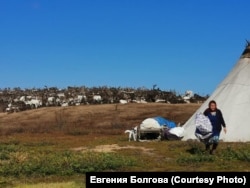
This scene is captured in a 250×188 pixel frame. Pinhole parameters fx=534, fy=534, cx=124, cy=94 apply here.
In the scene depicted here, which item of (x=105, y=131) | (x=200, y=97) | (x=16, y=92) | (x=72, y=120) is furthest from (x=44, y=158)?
(x=16, y=92)

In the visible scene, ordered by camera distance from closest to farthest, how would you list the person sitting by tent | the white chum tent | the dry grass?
1. the person sitting by tent
2. the white chum tent
3. the dry grass

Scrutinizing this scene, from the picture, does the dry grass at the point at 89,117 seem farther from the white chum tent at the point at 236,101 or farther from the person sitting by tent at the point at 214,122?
the person sitting by tent at the point at 214,122

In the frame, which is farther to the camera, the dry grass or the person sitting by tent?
the dry grass

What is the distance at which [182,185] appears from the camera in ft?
34.4

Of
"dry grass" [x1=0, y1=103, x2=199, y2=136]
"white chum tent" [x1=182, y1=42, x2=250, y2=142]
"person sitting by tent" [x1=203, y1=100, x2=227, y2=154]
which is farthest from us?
"dry grass" [x1=0, y1=103, x2=199, y2=136]

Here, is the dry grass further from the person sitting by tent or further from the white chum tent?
the person sitting by tent

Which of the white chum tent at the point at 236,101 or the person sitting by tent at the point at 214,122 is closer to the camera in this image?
the person sitting by tent at the point at 214,122

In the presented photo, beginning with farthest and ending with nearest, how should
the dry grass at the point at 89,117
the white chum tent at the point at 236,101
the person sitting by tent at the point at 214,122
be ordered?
the dry grass at the point at 89,117 → the white chum tent at the point at 236,101 → the person sitting by tent at the point at 214,122

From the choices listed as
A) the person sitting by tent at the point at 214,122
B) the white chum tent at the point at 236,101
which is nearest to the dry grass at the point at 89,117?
the white chum tent at the point at 236,101

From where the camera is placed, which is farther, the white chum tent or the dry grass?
the dry grass

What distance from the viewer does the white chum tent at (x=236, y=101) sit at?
1028 inches

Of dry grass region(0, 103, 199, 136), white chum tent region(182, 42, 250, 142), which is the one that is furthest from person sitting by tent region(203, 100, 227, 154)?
dry grass region(0, 103, 199, 136)

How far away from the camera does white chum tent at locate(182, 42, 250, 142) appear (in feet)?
85.7

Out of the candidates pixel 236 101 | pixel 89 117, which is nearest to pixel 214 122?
pixel 236 101
